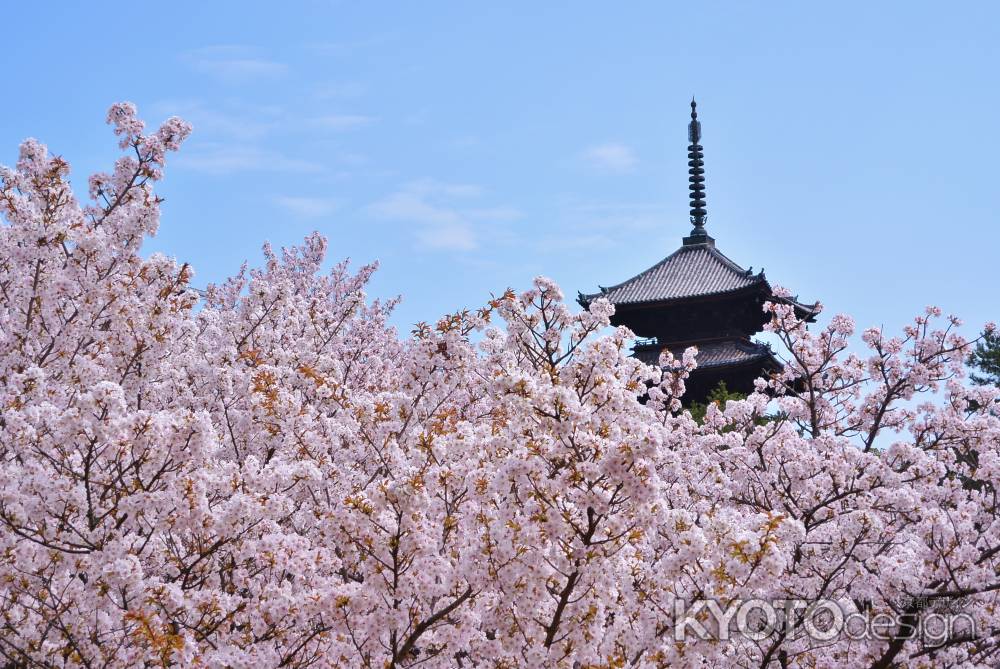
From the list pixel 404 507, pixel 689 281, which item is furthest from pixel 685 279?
pixel 404 507

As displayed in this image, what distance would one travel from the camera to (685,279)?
36.8m

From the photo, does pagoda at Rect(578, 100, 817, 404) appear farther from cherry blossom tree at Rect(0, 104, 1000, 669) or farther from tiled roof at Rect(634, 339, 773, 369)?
cherry blossom tree at Rect(0, 104, 1000, 669)

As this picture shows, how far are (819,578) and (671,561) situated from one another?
281cm

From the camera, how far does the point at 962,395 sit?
11.3 meters

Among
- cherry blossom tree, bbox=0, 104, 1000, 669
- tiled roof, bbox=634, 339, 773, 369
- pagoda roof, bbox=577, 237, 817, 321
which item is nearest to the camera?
cherry blossom tree, bbox=0, 104, 1000, 669

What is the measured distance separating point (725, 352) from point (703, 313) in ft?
7.42

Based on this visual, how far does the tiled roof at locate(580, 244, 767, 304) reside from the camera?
35000 millimetres

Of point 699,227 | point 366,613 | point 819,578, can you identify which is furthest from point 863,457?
point 699,227

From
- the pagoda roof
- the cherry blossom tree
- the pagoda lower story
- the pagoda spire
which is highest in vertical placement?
the pagoda spire

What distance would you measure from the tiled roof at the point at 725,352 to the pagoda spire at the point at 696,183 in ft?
19.1

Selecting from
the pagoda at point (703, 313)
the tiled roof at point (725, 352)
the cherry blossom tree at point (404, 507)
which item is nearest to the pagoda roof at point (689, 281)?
the pagoda at point (703, 313)

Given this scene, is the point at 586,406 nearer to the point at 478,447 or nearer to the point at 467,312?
the point at 478,447

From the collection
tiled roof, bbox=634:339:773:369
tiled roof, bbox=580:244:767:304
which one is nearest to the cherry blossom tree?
tiled roof, bbox=634:339:773:369

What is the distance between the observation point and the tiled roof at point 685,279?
35.0 meters
